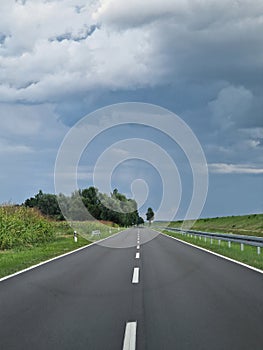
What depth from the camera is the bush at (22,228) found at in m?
22.7

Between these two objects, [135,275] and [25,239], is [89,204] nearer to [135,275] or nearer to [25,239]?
[25,239]

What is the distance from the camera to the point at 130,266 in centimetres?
1415

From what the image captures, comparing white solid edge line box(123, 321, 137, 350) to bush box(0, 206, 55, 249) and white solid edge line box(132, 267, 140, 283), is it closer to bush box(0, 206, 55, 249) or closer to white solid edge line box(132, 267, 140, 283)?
white solid edge line box(132, 267, 140, 283)

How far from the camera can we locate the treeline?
275ft

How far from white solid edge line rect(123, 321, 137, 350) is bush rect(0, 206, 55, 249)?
687 inches

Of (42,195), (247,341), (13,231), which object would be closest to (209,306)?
(247,341)

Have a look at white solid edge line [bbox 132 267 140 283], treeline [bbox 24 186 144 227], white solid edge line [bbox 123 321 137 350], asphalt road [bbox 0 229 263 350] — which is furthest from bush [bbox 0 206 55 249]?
treeline [bbox 24 186 144 227]

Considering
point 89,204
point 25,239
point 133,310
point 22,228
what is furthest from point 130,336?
point 89,204

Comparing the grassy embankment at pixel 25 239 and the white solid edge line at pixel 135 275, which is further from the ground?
the grassy embankment at pixel 25 239

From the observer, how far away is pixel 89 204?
101750 millimetres

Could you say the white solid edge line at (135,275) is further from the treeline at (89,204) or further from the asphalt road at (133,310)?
the treeline at (89,204)

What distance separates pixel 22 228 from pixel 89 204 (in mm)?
77159

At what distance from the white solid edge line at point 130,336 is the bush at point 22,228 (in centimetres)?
1745

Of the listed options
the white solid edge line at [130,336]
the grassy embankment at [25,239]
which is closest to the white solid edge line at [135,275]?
the grassy embankment at [25,239]
